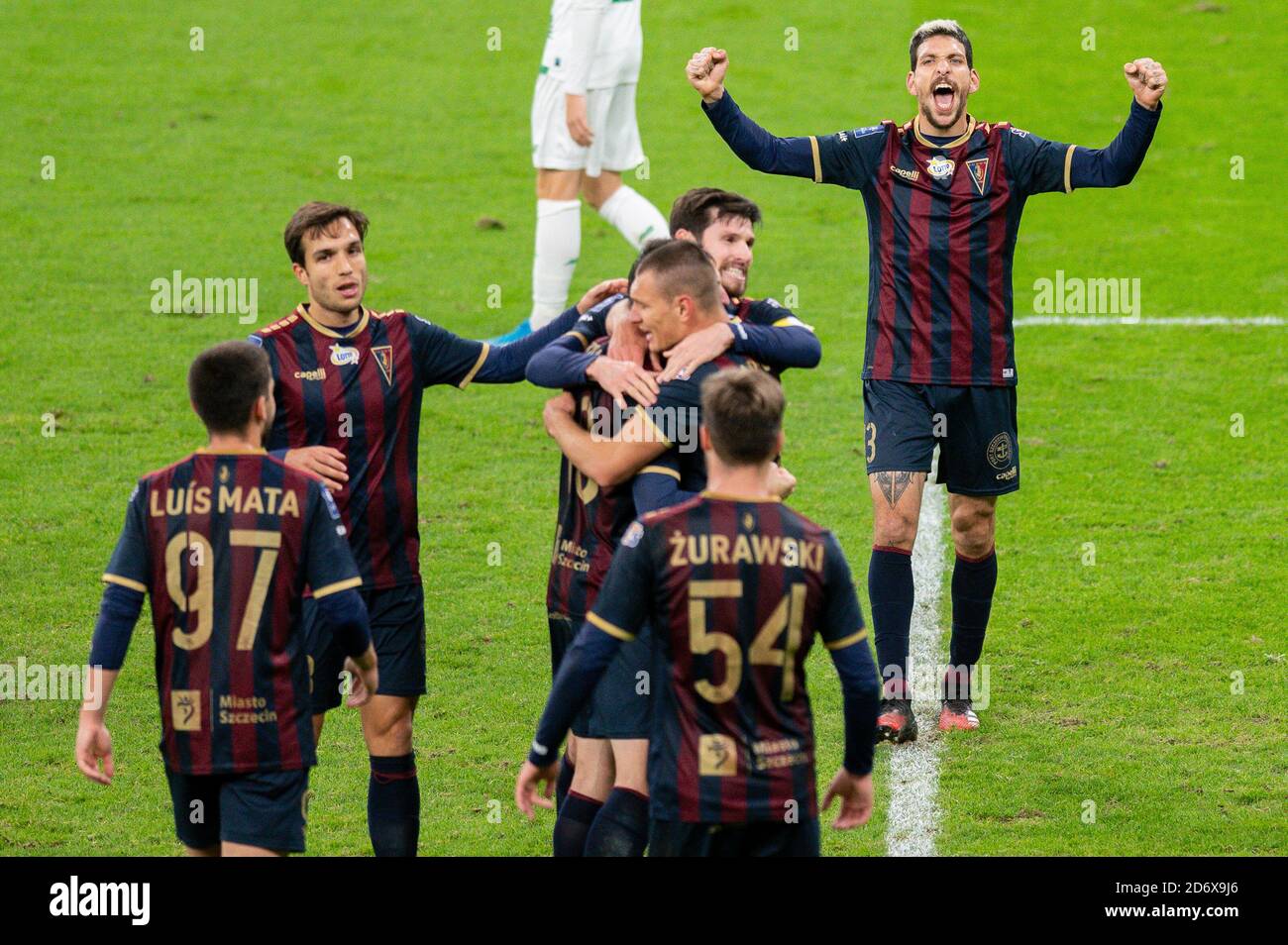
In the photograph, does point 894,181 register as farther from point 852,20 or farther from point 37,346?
point 852,20

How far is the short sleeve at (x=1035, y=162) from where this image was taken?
704 cm

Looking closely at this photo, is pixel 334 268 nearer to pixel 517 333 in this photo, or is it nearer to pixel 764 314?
pixel 764 314

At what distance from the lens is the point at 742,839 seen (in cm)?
454

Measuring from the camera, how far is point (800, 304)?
41.8ft

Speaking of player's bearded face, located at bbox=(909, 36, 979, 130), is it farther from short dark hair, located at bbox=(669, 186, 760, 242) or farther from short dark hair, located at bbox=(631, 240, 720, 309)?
short dark hair, located at bbox=(631, 240, 720, 309)

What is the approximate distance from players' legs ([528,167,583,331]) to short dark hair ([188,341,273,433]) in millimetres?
6280

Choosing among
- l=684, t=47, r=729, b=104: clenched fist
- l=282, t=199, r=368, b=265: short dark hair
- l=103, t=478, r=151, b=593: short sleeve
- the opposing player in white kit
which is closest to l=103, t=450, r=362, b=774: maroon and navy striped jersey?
l=103, t=478, r=151, b=593: short sleeve

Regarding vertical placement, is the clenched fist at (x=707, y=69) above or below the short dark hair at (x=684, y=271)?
above

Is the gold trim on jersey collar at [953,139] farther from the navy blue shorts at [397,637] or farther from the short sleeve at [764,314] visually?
the navy blue shorts at [397,637]

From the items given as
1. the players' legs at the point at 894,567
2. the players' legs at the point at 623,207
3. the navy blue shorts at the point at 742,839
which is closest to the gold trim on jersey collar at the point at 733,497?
the navy blue shorts at the point at 742,839

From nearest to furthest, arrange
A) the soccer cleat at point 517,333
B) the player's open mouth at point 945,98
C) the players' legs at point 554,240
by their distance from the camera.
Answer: the player's open mouth at point 945,98, the players' legs at point 554,240, the soccer cleat at point 517,333

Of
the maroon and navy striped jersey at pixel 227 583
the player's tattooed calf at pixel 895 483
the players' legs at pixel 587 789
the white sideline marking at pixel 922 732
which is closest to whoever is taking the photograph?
the maroon and navy striped jersey at pixel 227 583

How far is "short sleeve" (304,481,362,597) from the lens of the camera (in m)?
4.85

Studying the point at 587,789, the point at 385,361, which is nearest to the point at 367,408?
the point at 385,361
